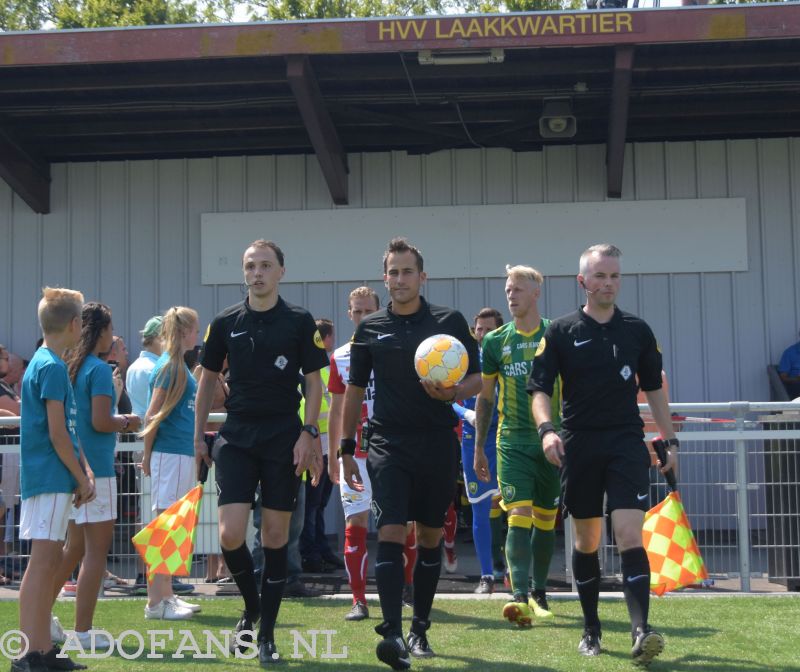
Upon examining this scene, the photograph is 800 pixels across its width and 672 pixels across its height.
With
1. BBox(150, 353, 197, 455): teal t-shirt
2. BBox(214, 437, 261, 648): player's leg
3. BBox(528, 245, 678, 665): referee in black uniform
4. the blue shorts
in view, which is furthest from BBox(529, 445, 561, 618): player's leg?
BBox(150, 353, 197, 455): teal t-shirt

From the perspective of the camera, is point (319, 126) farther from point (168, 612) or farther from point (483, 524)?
point (168, 612)

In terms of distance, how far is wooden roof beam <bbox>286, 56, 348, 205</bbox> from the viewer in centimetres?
1118

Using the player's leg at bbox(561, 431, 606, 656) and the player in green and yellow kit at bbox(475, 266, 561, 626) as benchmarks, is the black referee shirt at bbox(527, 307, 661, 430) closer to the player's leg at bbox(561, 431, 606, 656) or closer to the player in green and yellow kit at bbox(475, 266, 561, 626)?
the player's leg at bbox(561, 431, 606, 656)

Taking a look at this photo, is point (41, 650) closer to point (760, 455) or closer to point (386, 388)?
point (386, 388)

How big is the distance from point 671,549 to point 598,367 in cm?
146

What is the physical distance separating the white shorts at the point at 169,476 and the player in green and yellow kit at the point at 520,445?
211 centimetres

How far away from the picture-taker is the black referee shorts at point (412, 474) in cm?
556

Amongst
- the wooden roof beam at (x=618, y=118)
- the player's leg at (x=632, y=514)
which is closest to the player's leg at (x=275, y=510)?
the player's leg at (x=632, y=514)

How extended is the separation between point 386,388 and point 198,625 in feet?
7.90

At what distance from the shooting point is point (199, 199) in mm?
13820

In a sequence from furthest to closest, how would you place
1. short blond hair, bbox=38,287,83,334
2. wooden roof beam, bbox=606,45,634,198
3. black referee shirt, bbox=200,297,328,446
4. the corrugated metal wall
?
the corrugated metal wall
wooden roof beam, bbox=606,45,634,198
black referee shirt, bbox=200,297,328,446
short blond hair, bbox=38,287,83,334

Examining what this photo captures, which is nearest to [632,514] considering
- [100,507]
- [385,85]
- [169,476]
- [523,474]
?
[523,474]

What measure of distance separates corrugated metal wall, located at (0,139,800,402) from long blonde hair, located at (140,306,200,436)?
19.6 ft

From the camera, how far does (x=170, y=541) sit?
6.98 metres
